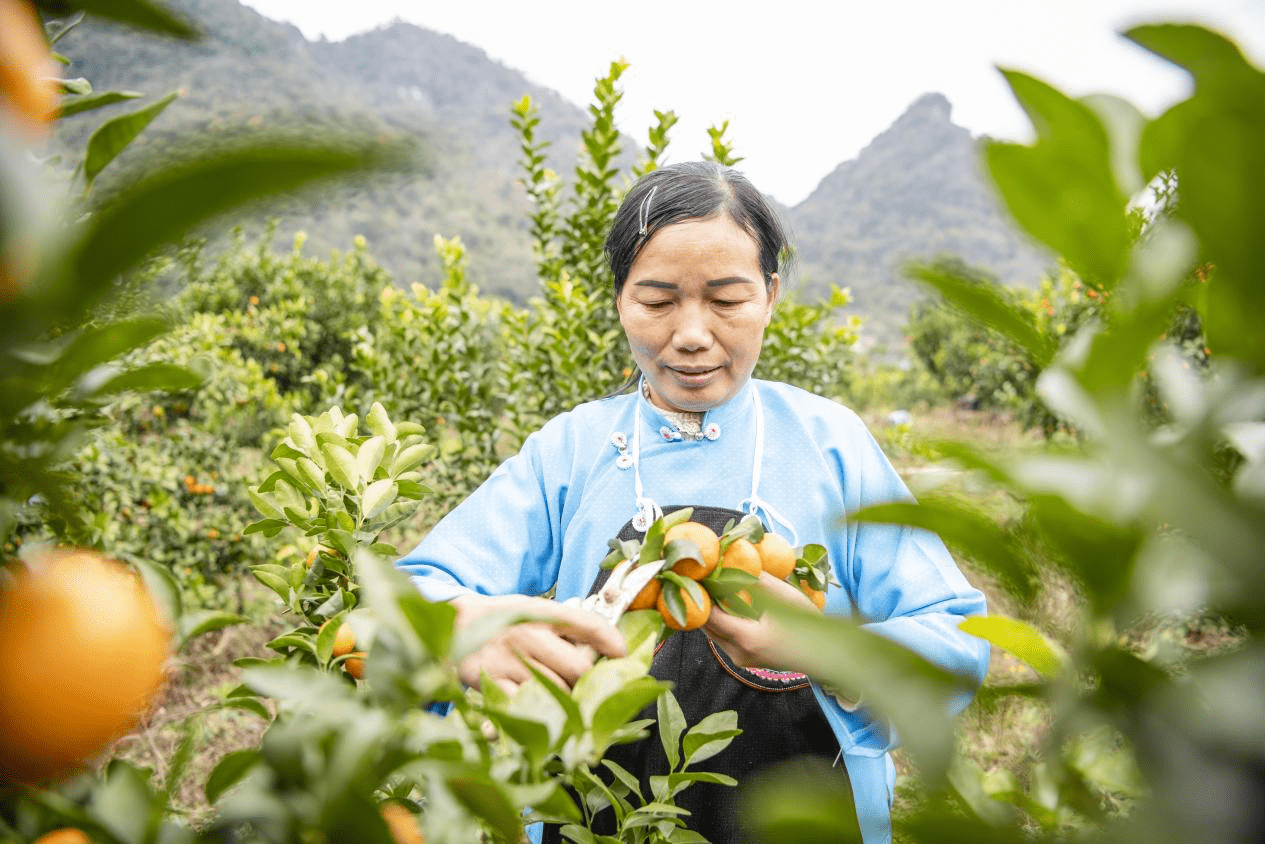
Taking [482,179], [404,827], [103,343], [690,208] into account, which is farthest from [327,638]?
[482,179]

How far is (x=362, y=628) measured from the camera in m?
0.41

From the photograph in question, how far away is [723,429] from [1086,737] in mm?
876

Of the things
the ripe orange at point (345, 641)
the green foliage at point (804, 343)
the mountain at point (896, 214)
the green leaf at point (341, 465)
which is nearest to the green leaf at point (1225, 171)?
the ripe orange at point (345, 641)

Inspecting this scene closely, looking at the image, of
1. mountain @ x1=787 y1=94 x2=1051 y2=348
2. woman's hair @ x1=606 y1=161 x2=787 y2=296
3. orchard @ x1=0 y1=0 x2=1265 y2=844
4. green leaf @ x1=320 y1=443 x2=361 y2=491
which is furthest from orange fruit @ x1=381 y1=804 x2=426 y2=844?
mountain @ x1=787 y1=94 x2=1051 y2=348

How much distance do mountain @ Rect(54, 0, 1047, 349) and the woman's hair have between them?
0.57m

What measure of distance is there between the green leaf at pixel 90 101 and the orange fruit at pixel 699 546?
17.9 inches

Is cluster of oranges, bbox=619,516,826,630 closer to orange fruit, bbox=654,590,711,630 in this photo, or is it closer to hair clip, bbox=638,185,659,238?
orange fruit, bbox=654,590,711,630

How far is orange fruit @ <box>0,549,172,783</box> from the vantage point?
263 millimetres

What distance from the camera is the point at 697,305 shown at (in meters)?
1.04

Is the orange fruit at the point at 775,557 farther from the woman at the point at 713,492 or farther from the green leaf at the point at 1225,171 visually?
the green leaf at the point at 1225,171

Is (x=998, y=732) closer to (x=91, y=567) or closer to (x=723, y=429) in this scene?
(x=723, y=429)

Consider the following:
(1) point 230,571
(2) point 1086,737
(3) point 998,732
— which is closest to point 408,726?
(2) point 1086,737

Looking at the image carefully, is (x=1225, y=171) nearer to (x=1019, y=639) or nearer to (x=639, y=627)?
(x=1019, y=639)

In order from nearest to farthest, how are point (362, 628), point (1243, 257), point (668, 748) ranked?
1. point (1243, 257)
2. point (362, 628)
3. point (668, 748)
